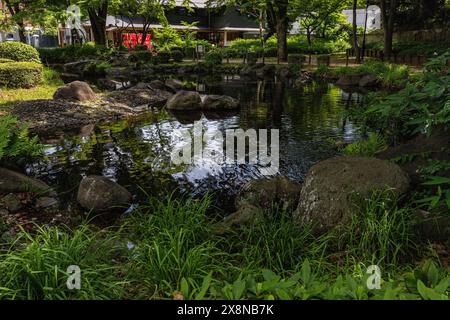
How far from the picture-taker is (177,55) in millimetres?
37812

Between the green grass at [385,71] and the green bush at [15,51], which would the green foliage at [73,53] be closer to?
the green bush at [15,51]

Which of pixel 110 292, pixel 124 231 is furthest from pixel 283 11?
pixel 110 292

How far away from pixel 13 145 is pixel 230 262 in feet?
17.6

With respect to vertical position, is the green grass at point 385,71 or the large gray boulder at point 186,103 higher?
the green grass at point 385,71

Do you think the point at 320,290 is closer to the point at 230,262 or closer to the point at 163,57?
the point at 230,262

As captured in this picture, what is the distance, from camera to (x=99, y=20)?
37250 millimetres

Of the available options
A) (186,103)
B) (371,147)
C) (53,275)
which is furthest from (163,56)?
(53,275)

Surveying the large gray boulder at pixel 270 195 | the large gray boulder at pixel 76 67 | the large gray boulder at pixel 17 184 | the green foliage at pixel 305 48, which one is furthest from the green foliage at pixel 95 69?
the large gray boulder at pixel 270 195

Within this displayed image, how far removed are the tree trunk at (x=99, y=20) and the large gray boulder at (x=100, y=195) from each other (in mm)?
33114

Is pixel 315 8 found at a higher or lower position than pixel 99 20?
higher

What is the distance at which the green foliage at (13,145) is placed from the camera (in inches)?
281

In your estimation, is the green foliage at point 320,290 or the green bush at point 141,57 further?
the green bush at point 141,57
